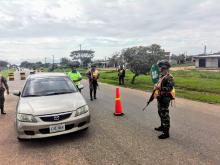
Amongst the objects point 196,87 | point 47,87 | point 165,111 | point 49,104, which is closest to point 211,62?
point 196,87

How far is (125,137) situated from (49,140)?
1.79 m

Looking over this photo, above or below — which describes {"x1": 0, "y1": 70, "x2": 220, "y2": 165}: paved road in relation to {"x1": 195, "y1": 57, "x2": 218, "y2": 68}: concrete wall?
below

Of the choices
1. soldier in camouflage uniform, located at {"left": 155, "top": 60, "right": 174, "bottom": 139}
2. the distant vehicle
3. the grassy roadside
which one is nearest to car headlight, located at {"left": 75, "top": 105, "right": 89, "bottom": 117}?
the distant vehicle

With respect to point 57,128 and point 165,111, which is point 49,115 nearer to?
point 57,128

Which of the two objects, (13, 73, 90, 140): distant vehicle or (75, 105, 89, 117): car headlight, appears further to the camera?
(75, 105, 89, 117): car headlight

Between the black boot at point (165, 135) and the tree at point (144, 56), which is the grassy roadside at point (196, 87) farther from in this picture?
the black boot at point (165, 135)

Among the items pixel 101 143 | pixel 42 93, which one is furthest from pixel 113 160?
pixel 42 93

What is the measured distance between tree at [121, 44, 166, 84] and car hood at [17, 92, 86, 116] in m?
15.7

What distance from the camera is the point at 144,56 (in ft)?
70.2

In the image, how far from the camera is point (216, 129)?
6426 millimetres

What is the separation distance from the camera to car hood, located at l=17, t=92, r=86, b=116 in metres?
5.36

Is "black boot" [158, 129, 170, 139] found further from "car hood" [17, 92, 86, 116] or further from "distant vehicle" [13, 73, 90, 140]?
"car hood" [17, 92, 86, 116]

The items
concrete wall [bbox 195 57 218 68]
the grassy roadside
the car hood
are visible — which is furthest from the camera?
concrete wall [bbox 195 57 218 68]

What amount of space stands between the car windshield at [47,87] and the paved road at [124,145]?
1.18m
